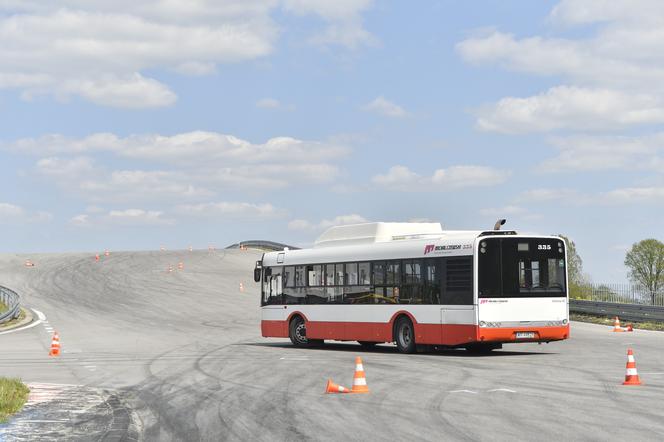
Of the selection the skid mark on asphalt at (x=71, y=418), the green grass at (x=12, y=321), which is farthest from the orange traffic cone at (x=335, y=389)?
the green grass at (x=12, y=321)

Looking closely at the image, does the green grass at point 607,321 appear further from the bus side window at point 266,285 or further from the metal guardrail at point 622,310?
the bus side window at point 266,285

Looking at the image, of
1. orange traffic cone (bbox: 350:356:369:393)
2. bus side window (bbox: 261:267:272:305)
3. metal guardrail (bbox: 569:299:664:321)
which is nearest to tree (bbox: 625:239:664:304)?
metal guardrail (bbox: 569:299:664:321)

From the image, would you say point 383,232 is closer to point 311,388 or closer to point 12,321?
point 311,388

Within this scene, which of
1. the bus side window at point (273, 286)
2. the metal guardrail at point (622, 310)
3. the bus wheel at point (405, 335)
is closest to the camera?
the bus wheel at point (405, 335)

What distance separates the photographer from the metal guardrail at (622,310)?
124ft

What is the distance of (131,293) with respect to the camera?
57.4m

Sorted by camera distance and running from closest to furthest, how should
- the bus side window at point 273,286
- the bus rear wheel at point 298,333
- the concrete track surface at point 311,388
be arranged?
the concrete track surface at point 311,388 → the bus rear wheel at point 298,333 → the bus side window at point 273,286

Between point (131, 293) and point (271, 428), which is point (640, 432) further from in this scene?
point (131, 293)

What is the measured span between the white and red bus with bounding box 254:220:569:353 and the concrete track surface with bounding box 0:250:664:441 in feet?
2.21

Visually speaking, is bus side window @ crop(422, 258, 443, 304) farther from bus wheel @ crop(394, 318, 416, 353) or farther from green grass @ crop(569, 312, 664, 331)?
green grass @ crop(569, 312, 664, 331)

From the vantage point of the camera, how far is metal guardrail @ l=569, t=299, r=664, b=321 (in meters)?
37.7

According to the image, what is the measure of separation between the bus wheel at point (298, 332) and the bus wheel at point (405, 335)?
4.49 m

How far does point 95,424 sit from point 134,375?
27.2 feet

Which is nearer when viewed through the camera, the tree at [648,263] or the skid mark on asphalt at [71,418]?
the skid mark on asphalt at [71,418]
